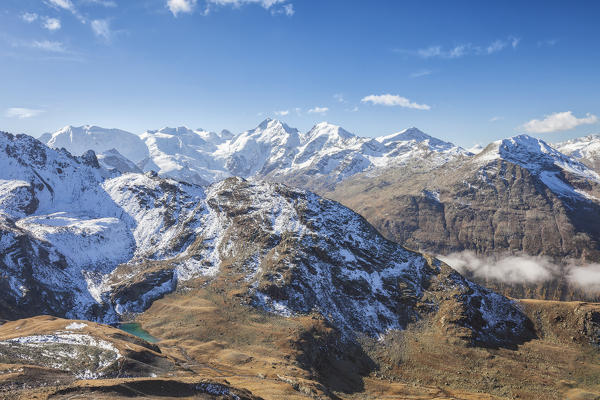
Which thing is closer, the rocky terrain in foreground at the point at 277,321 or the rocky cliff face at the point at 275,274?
the rocky terrain in foreground at the point at 277,321

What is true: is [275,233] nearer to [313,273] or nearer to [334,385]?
[313,273]

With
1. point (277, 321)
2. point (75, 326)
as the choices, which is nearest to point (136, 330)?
point (75, 326)

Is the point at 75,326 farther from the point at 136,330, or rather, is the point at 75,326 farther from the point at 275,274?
the point at 275,274

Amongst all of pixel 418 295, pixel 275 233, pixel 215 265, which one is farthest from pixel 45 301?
pixel 418 295

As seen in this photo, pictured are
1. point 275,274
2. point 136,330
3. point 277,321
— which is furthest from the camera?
point 275,274

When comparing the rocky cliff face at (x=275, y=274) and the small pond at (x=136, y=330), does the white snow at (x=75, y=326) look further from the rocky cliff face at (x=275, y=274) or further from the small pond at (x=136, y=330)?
the rocky cliff face at (x=275, y=274)

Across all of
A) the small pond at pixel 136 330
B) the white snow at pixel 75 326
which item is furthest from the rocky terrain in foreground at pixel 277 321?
the small pond at pixel 136 330

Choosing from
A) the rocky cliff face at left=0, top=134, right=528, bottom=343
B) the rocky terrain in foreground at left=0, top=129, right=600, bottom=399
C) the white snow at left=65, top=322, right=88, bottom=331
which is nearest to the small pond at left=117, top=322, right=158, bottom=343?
the rocky terrain in foreground at left=0, top=129, right=600, bottom=399

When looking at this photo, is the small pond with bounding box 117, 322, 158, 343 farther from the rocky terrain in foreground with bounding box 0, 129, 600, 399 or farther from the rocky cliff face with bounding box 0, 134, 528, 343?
the rocky cliff face with bounding box 0, 134, 528, 343
